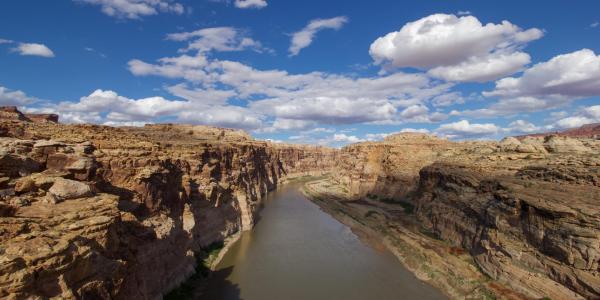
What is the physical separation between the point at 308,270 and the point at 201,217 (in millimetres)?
12664

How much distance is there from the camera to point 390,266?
36.2m

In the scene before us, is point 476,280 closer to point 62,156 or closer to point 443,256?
point 443,256

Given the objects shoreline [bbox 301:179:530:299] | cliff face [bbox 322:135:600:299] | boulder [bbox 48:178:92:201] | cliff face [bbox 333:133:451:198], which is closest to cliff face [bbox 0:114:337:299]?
boulder [bbox 48:178:92:201]

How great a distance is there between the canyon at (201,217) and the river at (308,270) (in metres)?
2.54

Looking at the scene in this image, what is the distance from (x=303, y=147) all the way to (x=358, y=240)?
4727 inches

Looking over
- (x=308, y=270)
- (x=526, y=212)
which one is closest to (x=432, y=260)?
(x=526, y=212)

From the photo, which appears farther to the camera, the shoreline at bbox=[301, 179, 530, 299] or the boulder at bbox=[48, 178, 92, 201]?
the shoreline at bbox=[301, 179, 530, 299]

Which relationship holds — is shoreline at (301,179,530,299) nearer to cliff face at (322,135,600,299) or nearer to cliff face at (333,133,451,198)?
cliff face at (322,135,600,299)

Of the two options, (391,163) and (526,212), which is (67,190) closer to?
(526,212)

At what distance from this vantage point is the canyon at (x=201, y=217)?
12180 millimetres

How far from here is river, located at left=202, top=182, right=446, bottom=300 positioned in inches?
1135

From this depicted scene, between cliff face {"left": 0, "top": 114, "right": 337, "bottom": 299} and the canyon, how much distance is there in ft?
0.20

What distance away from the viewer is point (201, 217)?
35.7m

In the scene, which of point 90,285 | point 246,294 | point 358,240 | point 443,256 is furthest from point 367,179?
point 90,285
